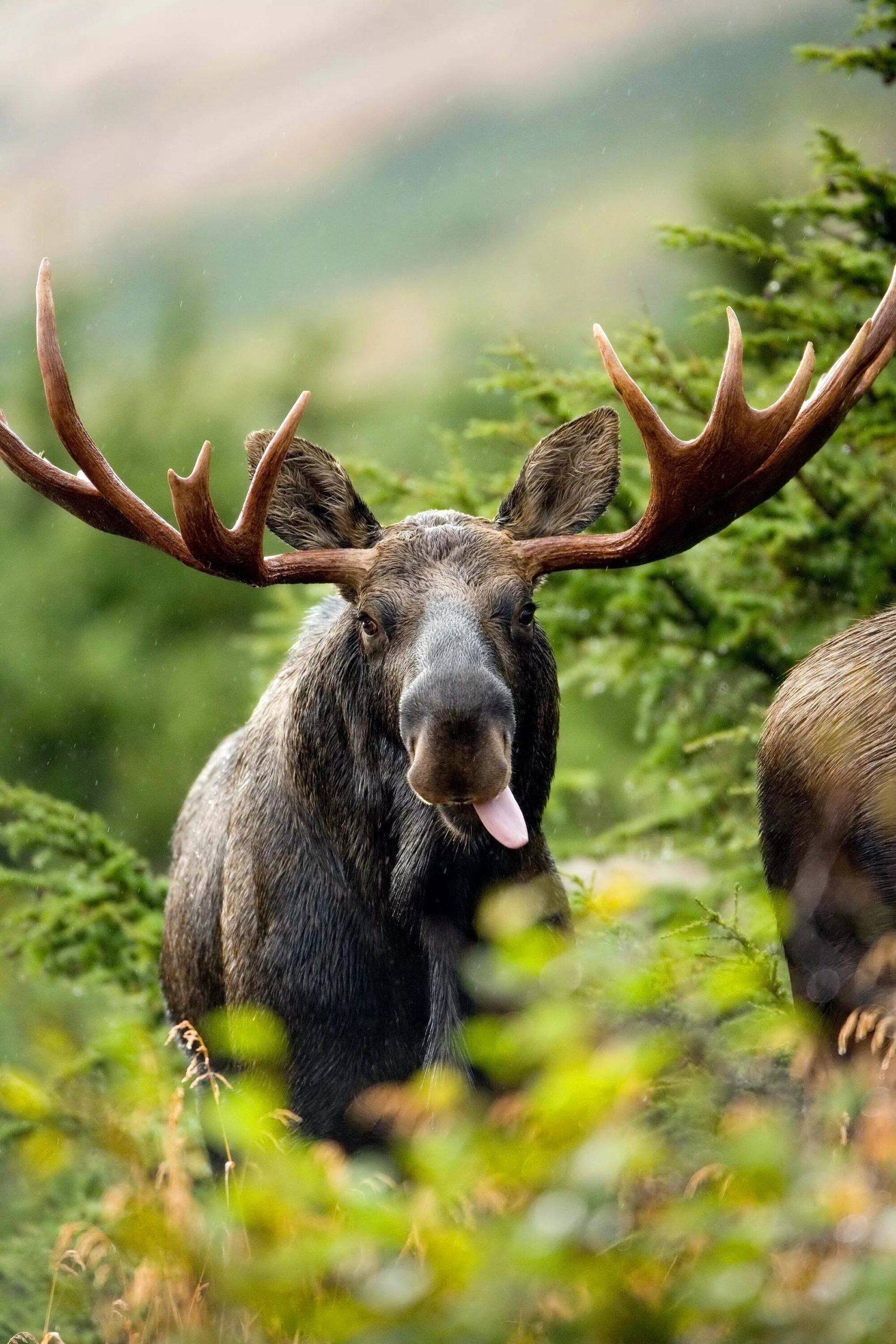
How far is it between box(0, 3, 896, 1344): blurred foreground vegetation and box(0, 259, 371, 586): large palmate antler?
1.17 metres

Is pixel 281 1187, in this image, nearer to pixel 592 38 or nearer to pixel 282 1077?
pixel 282 1077

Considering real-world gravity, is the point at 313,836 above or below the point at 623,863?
above

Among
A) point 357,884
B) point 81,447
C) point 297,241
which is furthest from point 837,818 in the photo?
point 297,241

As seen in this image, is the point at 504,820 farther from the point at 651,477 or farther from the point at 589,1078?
the point at 589,1078

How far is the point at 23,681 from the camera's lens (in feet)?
64.5

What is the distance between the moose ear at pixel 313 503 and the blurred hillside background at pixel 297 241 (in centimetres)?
281

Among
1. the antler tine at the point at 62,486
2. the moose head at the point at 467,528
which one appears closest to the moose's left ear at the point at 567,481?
the moose head at the point at 467,528

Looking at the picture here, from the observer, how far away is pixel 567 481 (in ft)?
17.2

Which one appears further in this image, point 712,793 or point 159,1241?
point 712,793

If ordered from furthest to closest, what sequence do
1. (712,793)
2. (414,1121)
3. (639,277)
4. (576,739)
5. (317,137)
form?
(317,137) < (639,277) < (576,739) < (712,793) < (414,1121)

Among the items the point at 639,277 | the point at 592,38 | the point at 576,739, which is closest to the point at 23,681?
the point at 576,739

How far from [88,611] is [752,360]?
12.6 m

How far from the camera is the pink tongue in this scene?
434cm

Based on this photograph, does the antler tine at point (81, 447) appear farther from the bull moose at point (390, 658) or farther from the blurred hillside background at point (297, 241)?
the blurred hillside background at point (297, 241)
